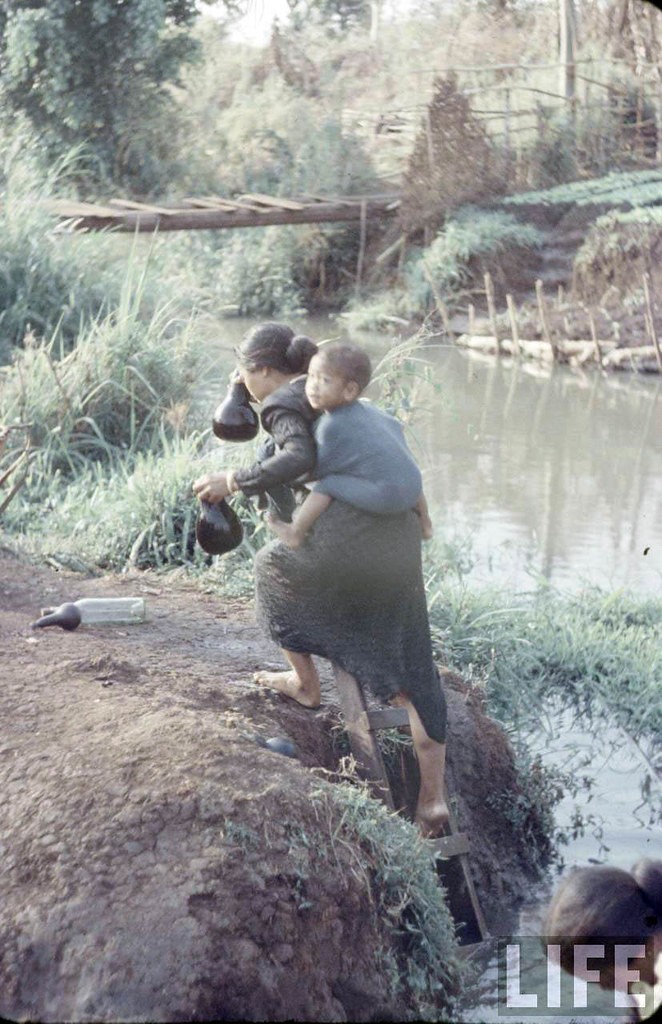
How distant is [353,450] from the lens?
359 cm

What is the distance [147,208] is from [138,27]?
7.73 feet

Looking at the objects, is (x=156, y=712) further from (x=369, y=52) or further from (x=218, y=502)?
(x=369, y=52)

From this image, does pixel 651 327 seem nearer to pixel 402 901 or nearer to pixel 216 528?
pixel 216 528

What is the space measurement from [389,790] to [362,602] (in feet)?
1.84

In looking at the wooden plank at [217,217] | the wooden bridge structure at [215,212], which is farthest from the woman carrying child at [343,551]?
the wooden plank at [217,217]

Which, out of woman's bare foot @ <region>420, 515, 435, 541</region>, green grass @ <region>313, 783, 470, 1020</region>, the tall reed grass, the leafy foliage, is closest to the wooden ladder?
green grass @ <region>313, 783, 470, 1020</region>

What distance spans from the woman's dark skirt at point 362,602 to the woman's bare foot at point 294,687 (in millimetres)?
179

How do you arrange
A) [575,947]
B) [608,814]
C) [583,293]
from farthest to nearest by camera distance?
[583,293] < [608,814] < [575,947]

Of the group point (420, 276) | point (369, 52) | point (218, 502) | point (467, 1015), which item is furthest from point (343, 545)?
point (369, 52)

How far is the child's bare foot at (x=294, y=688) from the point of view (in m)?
4.03

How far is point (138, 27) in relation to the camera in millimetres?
14641

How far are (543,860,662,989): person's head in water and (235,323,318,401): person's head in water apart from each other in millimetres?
1798

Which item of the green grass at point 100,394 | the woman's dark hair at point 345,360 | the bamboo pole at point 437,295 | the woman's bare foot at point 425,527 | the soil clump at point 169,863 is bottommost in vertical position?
the bamboo pole at point 437,295

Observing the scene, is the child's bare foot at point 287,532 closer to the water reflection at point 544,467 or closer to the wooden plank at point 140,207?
the water reflection at point 544,467
